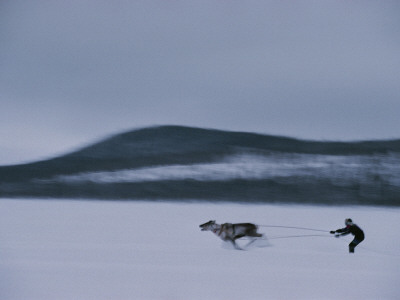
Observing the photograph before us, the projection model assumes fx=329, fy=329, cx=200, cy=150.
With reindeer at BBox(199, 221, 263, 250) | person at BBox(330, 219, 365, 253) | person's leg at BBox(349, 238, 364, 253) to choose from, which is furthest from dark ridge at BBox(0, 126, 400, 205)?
person at BBox(330, 219, 365, 253)

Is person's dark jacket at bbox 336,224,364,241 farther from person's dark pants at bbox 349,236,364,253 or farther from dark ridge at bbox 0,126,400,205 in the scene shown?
dark ridge at bbox 0,126,400,205

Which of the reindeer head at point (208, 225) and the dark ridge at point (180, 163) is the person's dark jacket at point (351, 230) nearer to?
the dark ridge at point (180, 163)

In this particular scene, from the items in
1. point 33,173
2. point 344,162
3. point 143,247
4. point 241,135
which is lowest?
point 143,247

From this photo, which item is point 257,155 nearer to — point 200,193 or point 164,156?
point 200,193

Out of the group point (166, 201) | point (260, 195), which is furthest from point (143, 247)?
point (260, 195)

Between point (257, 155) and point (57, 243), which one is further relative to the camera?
point (257, 155)

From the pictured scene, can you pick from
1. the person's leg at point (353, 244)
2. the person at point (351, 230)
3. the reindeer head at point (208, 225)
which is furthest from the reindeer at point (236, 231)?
the person's leg at point (353, 244)

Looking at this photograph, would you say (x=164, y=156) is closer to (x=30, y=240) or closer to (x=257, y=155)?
(x=257, y=155)

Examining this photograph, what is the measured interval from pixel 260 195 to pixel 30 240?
261 centimetres

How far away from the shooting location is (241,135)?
3.92 metres

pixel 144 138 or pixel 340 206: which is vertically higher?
pixel 144 138

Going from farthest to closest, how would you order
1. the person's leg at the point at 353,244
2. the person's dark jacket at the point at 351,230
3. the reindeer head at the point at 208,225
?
1. the reindeer head at the point at 208,225
2. the person's leg at the point at 353,244
3. the person's dark jacket at the point at 351,230

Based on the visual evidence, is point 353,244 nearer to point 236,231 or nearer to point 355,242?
point 355,242

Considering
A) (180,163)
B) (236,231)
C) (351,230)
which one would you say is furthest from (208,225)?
(351,230)
